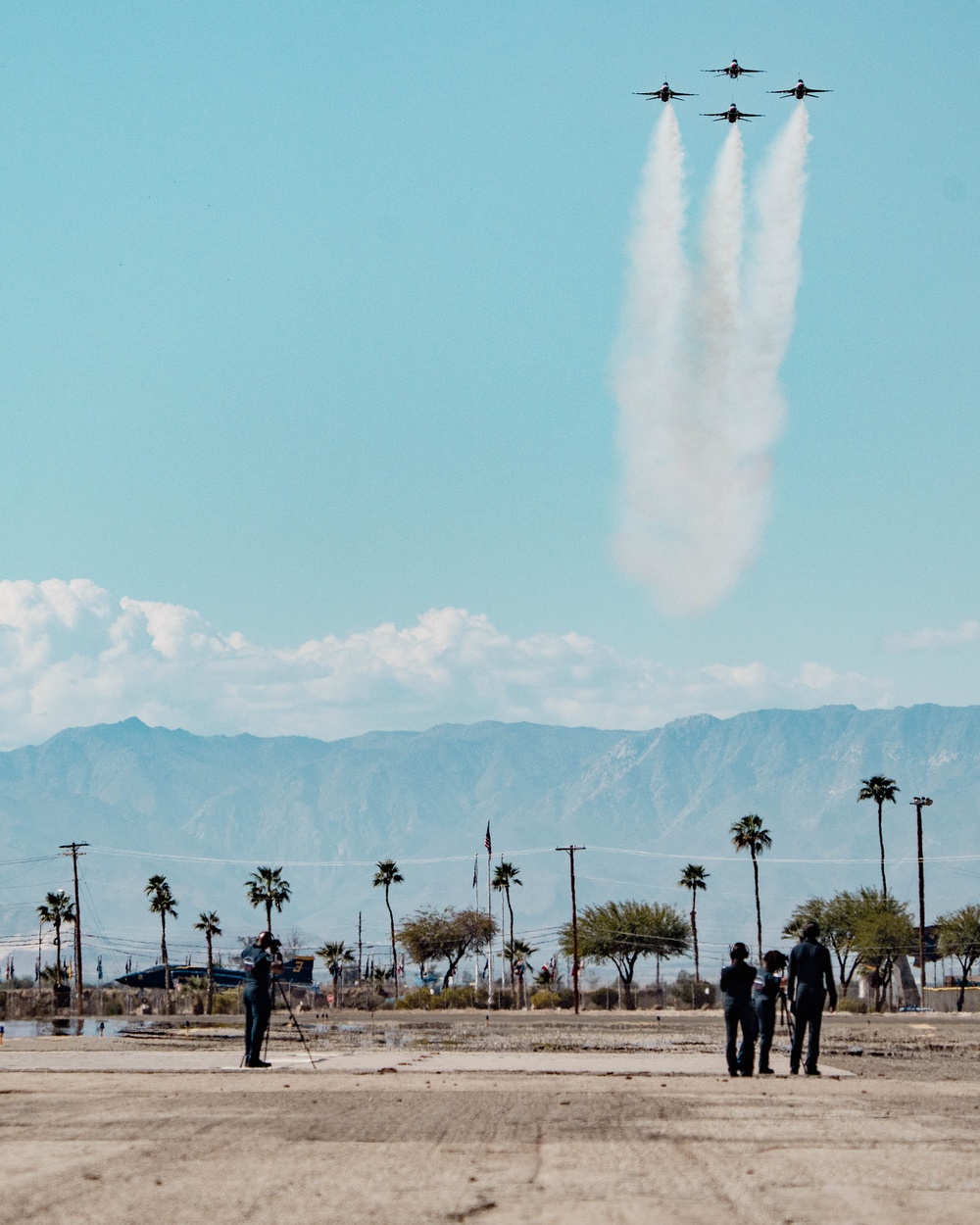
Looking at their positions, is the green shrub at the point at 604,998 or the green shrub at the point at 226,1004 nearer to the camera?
the green shrub at the point at 226,1004

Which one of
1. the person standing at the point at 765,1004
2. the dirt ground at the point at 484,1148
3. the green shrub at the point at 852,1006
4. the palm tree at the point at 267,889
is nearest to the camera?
the dirt ground at the point at 484,1148

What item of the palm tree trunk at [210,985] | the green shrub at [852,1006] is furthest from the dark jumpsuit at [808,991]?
the green shrub at [852,1006]

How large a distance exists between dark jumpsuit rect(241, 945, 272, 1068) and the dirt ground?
81cm

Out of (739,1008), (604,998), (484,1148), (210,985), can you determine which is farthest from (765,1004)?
(604,998)

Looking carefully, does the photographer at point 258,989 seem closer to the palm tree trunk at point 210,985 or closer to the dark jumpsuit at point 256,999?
the dark jumpsuit at point 256,999

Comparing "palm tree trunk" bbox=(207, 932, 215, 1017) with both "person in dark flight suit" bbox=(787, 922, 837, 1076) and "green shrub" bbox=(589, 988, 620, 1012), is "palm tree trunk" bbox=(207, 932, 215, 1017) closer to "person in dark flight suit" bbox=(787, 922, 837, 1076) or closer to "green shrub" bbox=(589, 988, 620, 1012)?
"green shrub" bbox=(589, 988, 620, 1012)

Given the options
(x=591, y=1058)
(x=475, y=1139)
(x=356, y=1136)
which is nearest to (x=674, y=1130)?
(x=475, y=1139)

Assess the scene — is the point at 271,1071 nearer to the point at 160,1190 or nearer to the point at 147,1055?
the point at 147,1055

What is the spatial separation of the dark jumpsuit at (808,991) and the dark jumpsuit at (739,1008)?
55 centimetres

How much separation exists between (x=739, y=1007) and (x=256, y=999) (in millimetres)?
5968

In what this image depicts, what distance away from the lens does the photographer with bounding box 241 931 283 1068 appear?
18219 millimetres

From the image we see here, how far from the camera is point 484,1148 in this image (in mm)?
10414

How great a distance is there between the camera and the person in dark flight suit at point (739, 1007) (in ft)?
57.3

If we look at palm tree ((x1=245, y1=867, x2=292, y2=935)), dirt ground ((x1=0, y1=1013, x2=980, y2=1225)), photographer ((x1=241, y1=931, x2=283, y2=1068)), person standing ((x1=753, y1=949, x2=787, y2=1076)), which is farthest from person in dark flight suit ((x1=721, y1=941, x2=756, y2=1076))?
palm tree ((x1=245, y1=867, x2=292, y2=935))
